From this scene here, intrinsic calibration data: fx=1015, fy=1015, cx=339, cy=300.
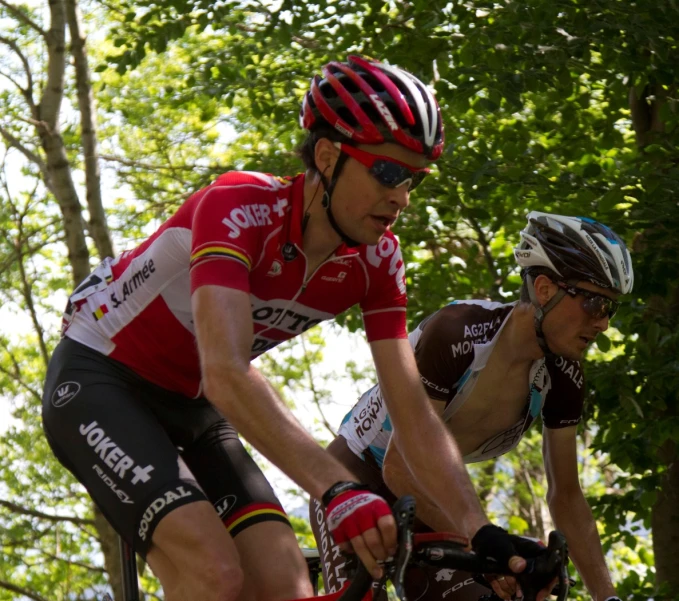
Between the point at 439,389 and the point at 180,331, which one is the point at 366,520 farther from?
the point at 439,389

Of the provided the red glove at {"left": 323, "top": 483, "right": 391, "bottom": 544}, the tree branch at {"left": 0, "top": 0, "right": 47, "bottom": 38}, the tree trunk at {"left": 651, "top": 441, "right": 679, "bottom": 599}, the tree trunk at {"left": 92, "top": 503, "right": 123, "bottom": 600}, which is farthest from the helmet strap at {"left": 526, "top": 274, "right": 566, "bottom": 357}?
the tree branch at {"left": 0, "top": 0, "right": 47, "bottom": 38}

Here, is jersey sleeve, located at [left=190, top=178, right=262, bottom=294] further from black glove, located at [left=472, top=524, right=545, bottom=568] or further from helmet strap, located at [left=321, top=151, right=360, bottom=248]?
black glove, located at [left=472, top=524, right=545, bottom=568]

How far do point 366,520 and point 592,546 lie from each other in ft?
6.06

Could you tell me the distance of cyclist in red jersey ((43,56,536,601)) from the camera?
2.79 m

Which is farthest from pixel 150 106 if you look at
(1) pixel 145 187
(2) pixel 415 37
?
(2) pixel 415 37

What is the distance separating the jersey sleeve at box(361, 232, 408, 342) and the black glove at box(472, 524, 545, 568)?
0.96 m

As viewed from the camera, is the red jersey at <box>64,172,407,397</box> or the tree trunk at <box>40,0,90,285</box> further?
the tree trunk at <box>40,0,90,285</box>

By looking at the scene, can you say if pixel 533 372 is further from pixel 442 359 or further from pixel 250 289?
pixel 250 289

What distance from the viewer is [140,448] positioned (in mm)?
2988

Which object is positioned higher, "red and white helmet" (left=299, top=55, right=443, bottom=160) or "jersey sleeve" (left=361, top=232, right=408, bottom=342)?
"red and white helmet" (left=299, top=55, right=443, bottom=160)

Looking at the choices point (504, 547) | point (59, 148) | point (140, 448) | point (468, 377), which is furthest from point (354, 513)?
point (59, 148)

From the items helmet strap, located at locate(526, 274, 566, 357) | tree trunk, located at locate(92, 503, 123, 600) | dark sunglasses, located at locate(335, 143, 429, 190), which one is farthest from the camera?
tree trunk, located at locate(92, 503, 123, 600)

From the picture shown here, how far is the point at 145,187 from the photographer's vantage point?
12.5 m

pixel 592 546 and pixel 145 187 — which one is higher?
pixel 145 187
